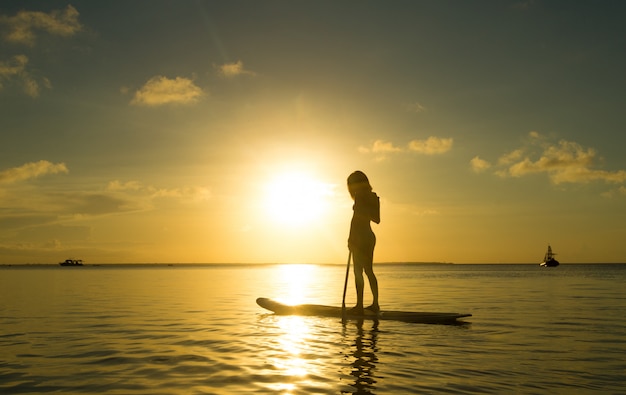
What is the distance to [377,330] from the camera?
46.1 ft

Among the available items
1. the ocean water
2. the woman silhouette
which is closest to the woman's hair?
the woman silhouette

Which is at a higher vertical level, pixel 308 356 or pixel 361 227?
pixel 361 227

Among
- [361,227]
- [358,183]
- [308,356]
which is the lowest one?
[308,356]

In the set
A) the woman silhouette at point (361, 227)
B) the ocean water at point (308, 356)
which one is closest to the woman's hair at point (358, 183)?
the woman silhouette at point (361, 227)

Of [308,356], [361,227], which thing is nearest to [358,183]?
[361,227]

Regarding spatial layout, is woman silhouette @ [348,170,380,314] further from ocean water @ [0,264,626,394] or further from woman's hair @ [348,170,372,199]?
ocean water @ [0,264,626,394]

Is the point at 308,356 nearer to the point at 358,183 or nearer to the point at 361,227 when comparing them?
the point at 361,227

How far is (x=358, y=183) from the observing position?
15.5 meters

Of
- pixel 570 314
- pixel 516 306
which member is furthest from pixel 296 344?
pixel 516 306

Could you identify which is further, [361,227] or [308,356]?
[361,227]

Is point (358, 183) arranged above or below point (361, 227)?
above

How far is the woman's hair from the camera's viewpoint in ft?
50.9

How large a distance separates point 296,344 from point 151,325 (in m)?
6.45

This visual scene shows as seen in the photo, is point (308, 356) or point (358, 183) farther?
point (358, 183)
